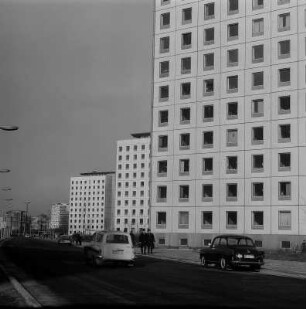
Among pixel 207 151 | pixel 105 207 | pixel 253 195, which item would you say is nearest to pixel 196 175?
pixel 207 151

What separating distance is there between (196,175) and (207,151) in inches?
120

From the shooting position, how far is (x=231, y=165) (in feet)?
214

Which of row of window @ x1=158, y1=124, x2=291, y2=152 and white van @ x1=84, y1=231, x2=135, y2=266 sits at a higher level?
row of window @ x1=158, y1=124, x2=291, y2=152

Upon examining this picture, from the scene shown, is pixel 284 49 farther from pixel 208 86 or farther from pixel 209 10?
pixel 209 10

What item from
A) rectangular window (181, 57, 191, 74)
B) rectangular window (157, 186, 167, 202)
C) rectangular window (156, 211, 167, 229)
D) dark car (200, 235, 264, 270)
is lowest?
dark car (200, 235, 264, 270)

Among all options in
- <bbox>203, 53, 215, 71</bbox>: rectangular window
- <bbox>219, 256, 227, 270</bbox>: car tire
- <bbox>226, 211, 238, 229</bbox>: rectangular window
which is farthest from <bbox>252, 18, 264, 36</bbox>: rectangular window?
<bbox>219, 256, 227, 270</bbox>: car tire

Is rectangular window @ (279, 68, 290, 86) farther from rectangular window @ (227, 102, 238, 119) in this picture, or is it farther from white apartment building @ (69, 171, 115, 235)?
white apartment building @ (69, 171, 115, 235)

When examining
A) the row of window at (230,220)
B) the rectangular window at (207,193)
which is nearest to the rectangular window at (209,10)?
the rectangular window at (207,193)

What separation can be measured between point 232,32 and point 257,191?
18.5 m

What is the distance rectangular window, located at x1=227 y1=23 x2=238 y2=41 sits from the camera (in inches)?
2613

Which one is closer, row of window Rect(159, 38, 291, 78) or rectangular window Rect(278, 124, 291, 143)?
rectangular window Rect(278, 124, 291, 143)

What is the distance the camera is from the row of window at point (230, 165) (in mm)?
61188

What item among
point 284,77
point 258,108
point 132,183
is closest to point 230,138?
point 258,108

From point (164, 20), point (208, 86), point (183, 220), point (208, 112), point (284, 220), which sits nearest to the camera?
point (284, 220)
